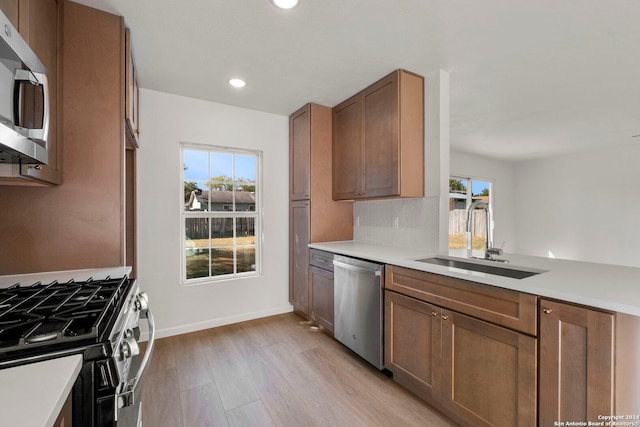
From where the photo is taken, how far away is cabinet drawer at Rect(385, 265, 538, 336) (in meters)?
1.38

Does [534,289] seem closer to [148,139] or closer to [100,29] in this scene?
[100,29]

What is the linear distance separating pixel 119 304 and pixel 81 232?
0.82 meters

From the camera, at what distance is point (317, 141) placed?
129 inches

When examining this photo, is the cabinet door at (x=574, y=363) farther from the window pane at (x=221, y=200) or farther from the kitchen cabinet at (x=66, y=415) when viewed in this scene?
the window pane at (x=221, y=200)

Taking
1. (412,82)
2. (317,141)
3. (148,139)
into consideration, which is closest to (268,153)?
(317,141)

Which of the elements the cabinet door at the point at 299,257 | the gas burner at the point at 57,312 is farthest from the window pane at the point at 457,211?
the gas burner at the point at 57,312

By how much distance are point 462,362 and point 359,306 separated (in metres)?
0.89

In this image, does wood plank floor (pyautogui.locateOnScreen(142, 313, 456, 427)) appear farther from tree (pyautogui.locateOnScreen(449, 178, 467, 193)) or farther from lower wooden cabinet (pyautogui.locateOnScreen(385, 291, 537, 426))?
tree (pyautogui.locateOnScreen(449, 178, 467, 193))

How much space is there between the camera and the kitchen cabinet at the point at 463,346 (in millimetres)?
1396

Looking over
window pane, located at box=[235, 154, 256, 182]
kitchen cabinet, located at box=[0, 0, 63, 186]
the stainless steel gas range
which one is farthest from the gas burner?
window pane, located at box=[235, 154, 256, 182]

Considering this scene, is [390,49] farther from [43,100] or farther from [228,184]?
[228,184]

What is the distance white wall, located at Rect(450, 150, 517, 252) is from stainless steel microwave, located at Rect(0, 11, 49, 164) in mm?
6137

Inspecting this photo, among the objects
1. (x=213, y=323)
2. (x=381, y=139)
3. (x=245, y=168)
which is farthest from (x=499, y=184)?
(x=213, y=323)

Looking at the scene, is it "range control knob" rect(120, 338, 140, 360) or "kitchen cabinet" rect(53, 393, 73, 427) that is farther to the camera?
"range control knob" rect(120, 338, 140, 360)
